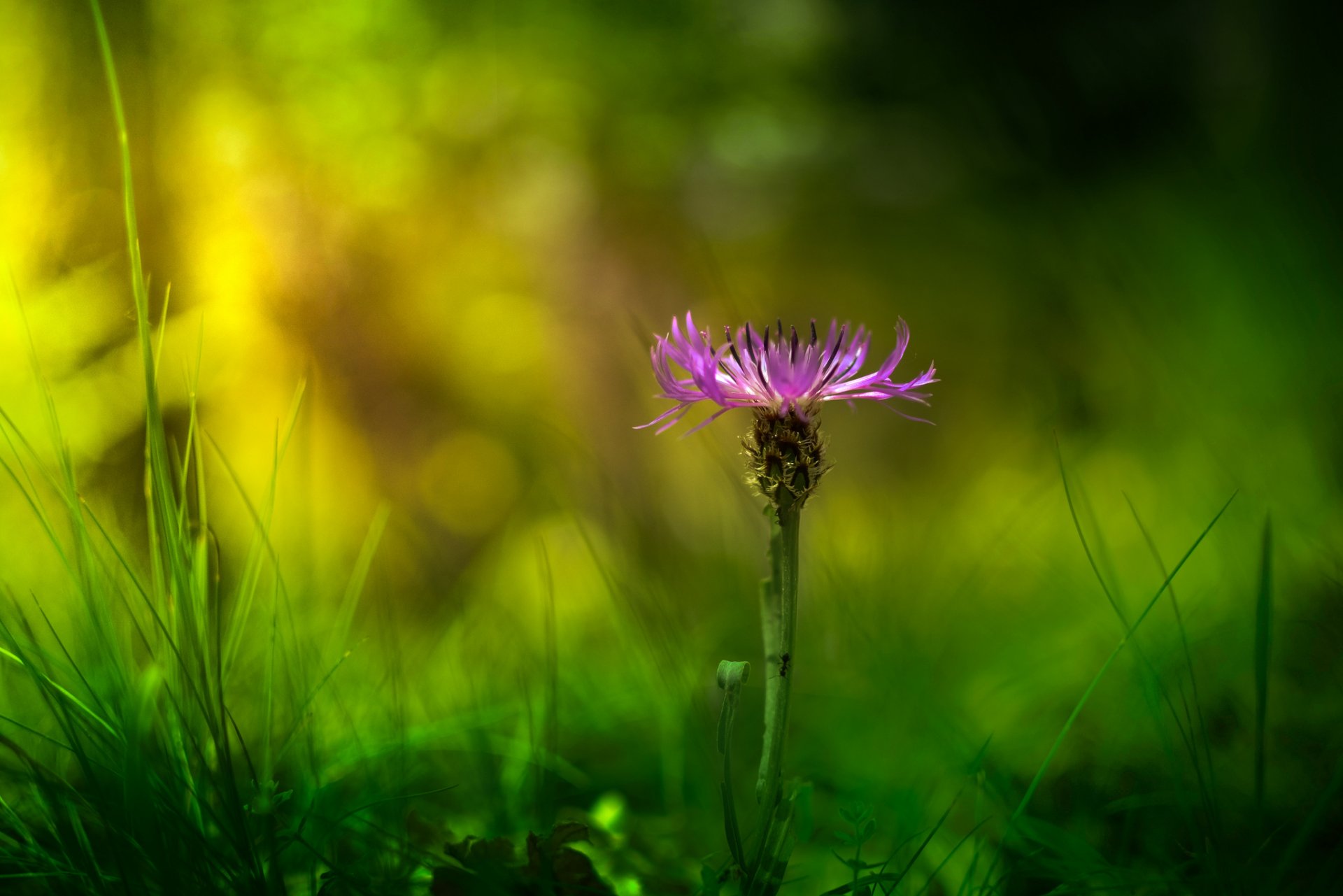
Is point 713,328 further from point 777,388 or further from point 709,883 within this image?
point 709,883

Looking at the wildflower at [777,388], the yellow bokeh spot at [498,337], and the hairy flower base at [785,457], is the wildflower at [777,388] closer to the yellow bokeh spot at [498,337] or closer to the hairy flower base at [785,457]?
the hairy flower base at [785,457]

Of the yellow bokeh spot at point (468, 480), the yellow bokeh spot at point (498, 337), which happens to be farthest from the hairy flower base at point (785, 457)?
the yellow bokeh spot at point (468, 480)

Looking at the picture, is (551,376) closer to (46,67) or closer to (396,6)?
(396,6)

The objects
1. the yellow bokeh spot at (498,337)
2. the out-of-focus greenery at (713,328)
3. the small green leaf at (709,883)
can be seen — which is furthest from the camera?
the yellow bokeh spot at (498,337)

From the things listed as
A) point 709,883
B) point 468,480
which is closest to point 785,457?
point 709,883

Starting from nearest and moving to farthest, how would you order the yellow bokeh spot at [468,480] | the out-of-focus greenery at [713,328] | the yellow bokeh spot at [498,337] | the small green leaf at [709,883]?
the small green leaf at [709,883] < the out-of-focus greenery at [713,328] < the yellow bokeh spot at [498,337] < the yellow bokeh spot at [468,480]

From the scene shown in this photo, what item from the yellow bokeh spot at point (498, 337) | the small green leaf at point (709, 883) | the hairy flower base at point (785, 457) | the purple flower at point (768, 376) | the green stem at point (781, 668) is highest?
the yellow bokeh spot at point (498, 337)
